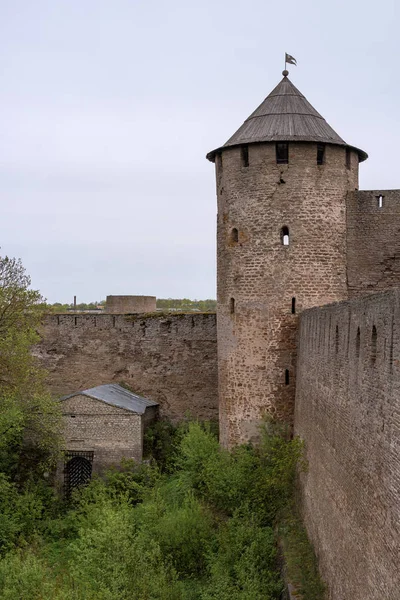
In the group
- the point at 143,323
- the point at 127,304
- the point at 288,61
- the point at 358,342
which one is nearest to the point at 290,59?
the point at 288,61

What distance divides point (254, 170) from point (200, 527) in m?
8.20

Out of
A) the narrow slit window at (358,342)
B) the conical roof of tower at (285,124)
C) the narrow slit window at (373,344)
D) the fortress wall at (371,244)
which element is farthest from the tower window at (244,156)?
the narrow slit window at (373,344)

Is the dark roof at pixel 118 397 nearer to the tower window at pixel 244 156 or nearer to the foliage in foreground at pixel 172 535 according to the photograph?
the foliage in foreground at pixel 172 535

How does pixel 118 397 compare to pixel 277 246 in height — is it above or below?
below

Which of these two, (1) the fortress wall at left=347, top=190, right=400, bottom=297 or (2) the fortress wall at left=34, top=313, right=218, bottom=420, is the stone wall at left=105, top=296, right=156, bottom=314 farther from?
(1) the fortress wall at left=347, top=190, right=400, bottom=297

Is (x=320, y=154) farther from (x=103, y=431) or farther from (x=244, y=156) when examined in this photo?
(x=103, y=431)


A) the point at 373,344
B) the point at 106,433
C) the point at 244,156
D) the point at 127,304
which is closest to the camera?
the point at 373,344

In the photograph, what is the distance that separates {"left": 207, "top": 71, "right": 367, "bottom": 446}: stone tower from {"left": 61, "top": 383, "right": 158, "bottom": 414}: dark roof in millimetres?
4211

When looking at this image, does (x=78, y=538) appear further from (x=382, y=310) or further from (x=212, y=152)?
(x=382, y=310)

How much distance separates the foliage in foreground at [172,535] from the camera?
45.1 ft

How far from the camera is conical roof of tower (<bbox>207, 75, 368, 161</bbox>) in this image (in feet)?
59.8

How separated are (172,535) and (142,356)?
945 centimetres

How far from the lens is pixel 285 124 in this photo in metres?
18.6

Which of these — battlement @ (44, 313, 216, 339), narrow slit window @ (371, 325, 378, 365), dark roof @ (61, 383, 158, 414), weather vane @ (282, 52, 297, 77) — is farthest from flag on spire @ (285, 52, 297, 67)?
narrow slit window @ (371, 325, 378, 365)
